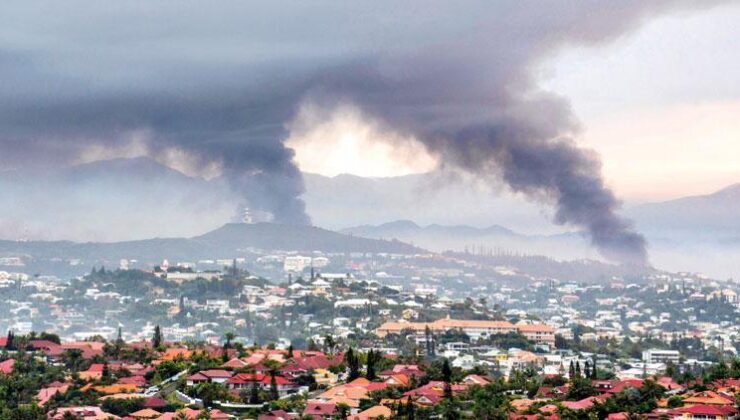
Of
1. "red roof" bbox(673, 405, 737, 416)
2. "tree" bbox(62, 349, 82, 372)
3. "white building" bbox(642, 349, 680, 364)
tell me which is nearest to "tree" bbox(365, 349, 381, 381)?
"tree" bbox(62, 349, 82, 372)

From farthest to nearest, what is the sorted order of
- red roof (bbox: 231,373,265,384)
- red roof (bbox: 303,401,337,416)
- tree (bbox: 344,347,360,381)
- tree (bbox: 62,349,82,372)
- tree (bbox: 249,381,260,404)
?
tree (bbox: 62,349,82,372) < tree (bbox: 344,347,360,381) < red roof (bbox: 231,373,265,384) < tree (bbox: 249,381,260,404) < red roof (bbox: 303,401,337,416)

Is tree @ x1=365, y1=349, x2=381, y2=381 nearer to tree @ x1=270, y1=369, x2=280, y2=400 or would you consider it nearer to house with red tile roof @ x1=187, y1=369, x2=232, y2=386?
tree @ x1=270, y1=369, x2=280, y2=400

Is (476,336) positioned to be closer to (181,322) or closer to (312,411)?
(181,322)

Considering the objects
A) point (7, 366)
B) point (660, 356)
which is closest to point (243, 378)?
point (7, 366)

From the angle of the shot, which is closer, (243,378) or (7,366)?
(243,378)

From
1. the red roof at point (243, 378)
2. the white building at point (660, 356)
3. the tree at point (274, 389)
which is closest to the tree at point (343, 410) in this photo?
the tree at point (274, 389)

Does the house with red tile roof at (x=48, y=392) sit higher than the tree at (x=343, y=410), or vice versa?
the house with red tile roof at (x=48, y=392)

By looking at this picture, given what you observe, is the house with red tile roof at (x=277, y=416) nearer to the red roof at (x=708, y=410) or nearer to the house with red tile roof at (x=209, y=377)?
the house with red tile roof at (x=209, y=377)

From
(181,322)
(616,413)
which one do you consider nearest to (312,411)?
(616,413)

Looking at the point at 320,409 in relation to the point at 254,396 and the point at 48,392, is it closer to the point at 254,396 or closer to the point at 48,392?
the point at 254,396

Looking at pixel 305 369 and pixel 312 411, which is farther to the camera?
pixel 305 369

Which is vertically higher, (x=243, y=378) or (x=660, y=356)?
(x=660, y=356)
